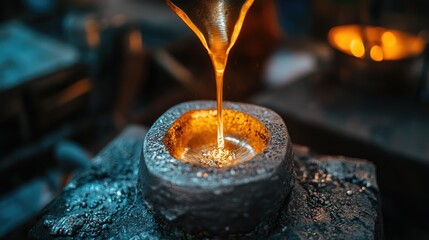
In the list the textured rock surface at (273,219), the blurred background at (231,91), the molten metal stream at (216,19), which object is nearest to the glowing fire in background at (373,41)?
the blurred background at (231,91)

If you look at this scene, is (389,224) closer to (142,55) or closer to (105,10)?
(142,55)

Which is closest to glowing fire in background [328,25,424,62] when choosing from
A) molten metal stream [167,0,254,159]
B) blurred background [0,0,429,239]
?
blurred background [0,0,429,239]

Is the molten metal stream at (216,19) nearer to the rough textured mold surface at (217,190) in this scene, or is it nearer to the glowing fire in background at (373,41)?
the rough textured mold surface at (217,190)

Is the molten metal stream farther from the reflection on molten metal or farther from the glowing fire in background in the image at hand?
the glowing fire in background

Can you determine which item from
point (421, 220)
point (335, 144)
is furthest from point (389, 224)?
point (335, 144)

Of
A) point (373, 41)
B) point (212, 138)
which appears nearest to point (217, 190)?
point (212, 138)

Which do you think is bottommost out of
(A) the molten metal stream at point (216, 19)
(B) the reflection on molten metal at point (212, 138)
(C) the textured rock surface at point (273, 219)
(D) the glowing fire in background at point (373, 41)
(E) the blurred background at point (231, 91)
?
(E) the blurred background at point (231, 91)
